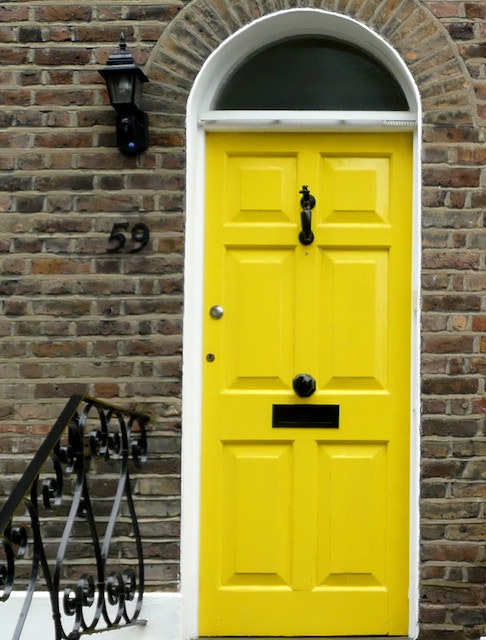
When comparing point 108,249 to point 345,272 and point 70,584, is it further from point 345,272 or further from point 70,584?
point 70,584

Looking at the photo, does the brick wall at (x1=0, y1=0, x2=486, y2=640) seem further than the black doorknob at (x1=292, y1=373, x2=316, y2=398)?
No

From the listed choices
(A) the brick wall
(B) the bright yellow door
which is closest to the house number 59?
(A) the brick wall

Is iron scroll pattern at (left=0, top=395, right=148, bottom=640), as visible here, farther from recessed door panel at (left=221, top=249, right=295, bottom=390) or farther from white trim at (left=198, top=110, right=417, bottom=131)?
white trim at (left=198, top=110, right=417, bottom=131)

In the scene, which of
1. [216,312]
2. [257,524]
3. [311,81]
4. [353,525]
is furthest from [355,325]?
[311,81]

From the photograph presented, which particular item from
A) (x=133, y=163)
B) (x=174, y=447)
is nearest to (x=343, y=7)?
(x=133, y=163)

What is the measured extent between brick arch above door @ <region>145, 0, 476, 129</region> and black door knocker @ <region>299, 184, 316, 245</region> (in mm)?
609

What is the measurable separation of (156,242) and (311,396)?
3.23ft

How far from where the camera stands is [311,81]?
4.36 meters

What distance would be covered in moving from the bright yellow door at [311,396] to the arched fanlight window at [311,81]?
0.16m

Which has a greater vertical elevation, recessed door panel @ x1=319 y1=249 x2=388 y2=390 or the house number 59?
the house number 59

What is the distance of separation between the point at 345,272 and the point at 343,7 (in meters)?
1.19

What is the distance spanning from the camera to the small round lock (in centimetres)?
425

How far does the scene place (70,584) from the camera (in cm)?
405

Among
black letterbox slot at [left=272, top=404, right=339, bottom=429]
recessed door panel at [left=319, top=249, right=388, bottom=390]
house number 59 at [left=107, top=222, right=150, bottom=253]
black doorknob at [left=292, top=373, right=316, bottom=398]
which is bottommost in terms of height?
black letterbox slot at [left=272, top=404, right=339, bottom=429]
